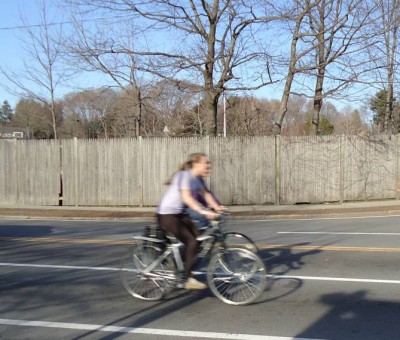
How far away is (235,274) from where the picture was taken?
6.00 meters

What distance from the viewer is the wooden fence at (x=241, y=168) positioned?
1806 cm

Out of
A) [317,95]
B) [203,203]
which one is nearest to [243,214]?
[317,95]

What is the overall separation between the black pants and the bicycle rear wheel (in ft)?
0.86

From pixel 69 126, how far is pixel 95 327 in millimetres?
62242

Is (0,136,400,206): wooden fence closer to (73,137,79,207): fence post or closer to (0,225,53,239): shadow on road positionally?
(73,137,79,207): fence post

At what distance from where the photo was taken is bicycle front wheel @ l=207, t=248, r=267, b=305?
593 centimetres

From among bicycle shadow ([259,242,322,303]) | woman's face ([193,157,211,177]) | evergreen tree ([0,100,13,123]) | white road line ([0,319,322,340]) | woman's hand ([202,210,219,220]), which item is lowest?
white road line ([0,319,322,340])

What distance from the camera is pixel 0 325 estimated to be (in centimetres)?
526

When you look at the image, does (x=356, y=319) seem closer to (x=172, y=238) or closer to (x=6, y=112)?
(x=172, y=238)

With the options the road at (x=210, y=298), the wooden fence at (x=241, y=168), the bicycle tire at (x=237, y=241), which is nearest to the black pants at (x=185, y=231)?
the bicycle tire at (x=237, y=241)

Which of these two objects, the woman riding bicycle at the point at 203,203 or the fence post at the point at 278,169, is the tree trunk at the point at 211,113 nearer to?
the fence post at the point at 278,169

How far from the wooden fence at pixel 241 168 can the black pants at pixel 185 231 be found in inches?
469

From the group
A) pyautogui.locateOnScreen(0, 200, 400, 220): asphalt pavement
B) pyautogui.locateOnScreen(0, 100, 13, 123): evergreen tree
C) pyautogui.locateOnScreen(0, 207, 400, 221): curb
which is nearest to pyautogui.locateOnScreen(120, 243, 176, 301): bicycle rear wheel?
pyautogui.locateOnScreen(0, 207, 400, 221): curb

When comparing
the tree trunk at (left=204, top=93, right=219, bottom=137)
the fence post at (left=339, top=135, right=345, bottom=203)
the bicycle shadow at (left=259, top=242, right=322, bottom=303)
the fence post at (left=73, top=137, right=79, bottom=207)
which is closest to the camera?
the bicycle shadow at (left=259, top=242, right=322, bottom=303)
